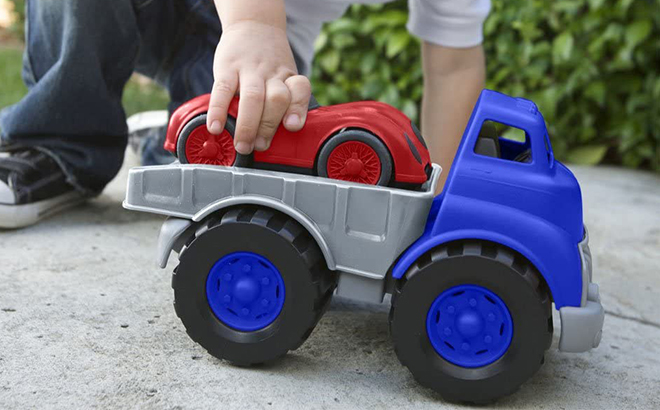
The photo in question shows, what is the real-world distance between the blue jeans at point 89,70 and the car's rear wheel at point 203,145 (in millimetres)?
694

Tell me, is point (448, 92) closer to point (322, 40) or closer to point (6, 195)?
point (6, 195)

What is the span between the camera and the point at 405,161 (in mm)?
1143

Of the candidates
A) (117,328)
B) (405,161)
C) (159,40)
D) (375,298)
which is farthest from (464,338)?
(159,40)

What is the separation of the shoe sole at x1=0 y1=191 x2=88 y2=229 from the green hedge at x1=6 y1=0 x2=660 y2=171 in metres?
1.70

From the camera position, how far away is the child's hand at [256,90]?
1.13 m

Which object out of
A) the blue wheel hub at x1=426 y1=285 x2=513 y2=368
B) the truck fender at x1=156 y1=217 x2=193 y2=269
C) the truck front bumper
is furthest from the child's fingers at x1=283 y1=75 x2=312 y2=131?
the truck front bumper

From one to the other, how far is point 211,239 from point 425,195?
321mm

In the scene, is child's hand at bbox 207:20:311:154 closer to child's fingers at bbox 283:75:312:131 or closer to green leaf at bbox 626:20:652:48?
child's fingers at bbox 283:75:312:131

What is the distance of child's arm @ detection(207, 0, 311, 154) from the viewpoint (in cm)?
114

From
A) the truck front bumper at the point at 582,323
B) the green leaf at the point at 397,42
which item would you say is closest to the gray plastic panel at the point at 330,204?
the truck front bumper at the point at 582,323

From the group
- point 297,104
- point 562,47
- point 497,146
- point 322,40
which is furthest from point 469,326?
point 322,40

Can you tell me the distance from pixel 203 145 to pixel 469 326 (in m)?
0.48

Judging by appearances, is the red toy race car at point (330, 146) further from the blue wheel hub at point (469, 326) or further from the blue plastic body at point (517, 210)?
the blue wheel hub at point (469, 326)

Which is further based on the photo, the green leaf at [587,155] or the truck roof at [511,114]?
the green leaf at [587,155]
